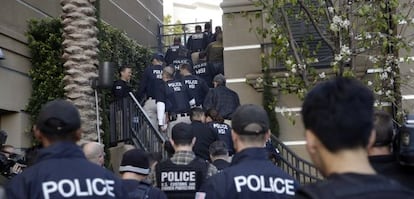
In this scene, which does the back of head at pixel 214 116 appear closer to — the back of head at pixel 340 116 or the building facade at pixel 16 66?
the building facade at pixel 16 66

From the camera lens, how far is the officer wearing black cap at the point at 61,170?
4125mm

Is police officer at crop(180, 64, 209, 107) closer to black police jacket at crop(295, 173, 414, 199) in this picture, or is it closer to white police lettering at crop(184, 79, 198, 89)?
white police lettering at crop(184, 79, 198, 89)

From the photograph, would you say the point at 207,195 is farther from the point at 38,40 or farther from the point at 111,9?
the point at 111,9

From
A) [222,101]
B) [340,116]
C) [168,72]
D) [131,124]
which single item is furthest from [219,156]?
[168,72]

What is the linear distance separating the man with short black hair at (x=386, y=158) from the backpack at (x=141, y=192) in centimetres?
212

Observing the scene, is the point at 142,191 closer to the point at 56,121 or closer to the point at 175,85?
the point at 56,121

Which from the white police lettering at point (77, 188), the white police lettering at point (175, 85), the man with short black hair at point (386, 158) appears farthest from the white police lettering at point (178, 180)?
the white police lettering at point (175, 85)

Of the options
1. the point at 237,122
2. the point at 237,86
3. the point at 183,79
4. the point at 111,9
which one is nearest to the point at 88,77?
the point at 183,79

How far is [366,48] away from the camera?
10.8 meters

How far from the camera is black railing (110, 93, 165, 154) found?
12.7 meters

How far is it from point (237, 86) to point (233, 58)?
1.91ft

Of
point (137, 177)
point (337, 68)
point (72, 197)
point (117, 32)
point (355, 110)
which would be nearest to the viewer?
point (355, 110)

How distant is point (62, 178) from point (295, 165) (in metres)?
9.01

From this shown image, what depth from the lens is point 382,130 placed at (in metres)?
4.15
